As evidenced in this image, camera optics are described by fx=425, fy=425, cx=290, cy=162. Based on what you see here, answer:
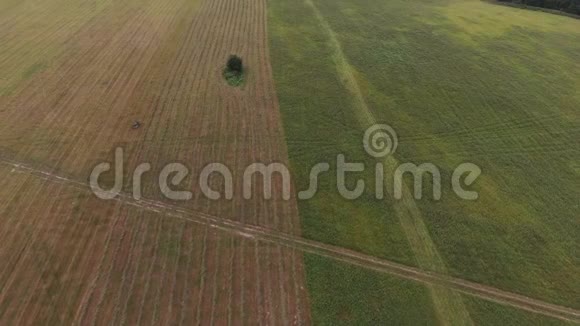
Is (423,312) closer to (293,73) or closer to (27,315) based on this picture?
(27,315)

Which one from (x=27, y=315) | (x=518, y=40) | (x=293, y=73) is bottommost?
(x=27, y=315)

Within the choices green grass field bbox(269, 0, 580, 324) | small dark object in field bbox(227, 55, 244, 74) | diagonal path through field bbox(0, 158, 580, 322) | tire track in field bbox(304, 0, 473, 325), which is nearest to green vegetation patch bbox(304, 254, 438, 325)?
green grass field bbox(269, 0, 580, 324)

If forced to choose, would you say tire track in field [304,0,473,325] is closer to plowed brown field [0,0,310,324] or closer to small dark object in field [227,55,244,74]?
plowed brown field [0,0,310,324]

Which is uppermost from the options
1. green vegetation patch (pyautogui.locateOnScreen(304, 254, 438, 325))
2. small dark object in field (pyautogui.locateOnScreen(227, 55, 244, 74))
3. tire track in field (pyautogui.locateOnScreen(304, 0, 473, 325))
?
small dark object in field (pyautogui.locateOnScreen(227, 55, 244, 74))

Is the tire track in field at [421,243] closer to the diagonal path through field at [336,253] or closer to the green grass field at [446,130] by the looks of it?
the green grass field at [446,130]

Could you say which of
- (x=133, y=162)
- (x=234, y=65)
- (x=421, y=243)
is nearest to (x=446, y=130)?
(x=421, y=243)

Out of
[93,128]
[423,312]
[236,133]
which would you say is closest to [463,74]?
[236,133]
